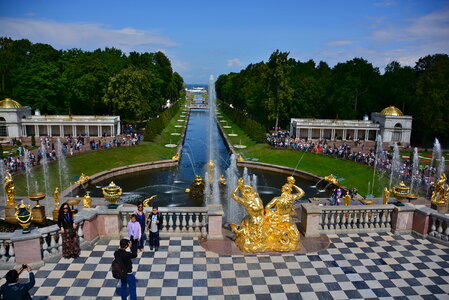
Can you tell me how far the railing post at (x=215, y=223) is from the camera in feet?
48.5

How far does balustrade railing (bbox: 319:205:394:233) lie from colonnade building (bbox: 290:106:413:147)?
53.1 m

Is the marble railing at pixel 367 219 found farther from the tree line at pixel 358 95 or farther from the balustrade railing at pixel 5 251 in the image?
the tree line at pixel 358 95

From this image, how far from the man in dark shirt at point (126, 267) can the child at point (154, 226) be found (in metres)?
3.23

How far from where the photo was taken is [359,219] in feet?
54.7

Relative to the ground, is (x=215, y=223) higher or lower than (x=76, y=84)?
lower

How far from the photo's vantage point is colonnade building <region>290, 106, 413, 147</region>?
2594 inches

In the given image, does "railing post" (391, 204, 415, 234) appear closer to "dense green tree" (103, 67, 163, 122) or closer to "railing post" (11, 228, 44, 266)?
"railing post" (11, 228, 44, 266)

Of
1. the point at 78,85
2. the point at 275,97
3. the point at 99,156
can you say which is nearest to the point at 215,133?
the point at 275,97

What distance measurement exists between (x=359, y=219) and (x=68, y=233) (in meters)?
12.9

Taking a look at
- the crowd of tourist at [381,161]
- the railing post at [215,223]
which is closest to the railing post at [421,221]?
the railing post at [215,223]

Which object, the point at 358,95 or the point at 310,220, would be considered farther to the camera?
the point at 358,95

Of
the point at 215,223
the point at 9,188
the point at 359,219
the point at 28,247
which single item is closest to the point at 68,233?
the point at 28,247

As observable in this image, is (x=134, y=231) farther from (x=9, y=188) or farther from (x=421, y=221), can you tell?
(x=421, y=221)

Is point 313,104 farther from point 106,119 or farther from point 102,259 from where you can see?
point 102,259
